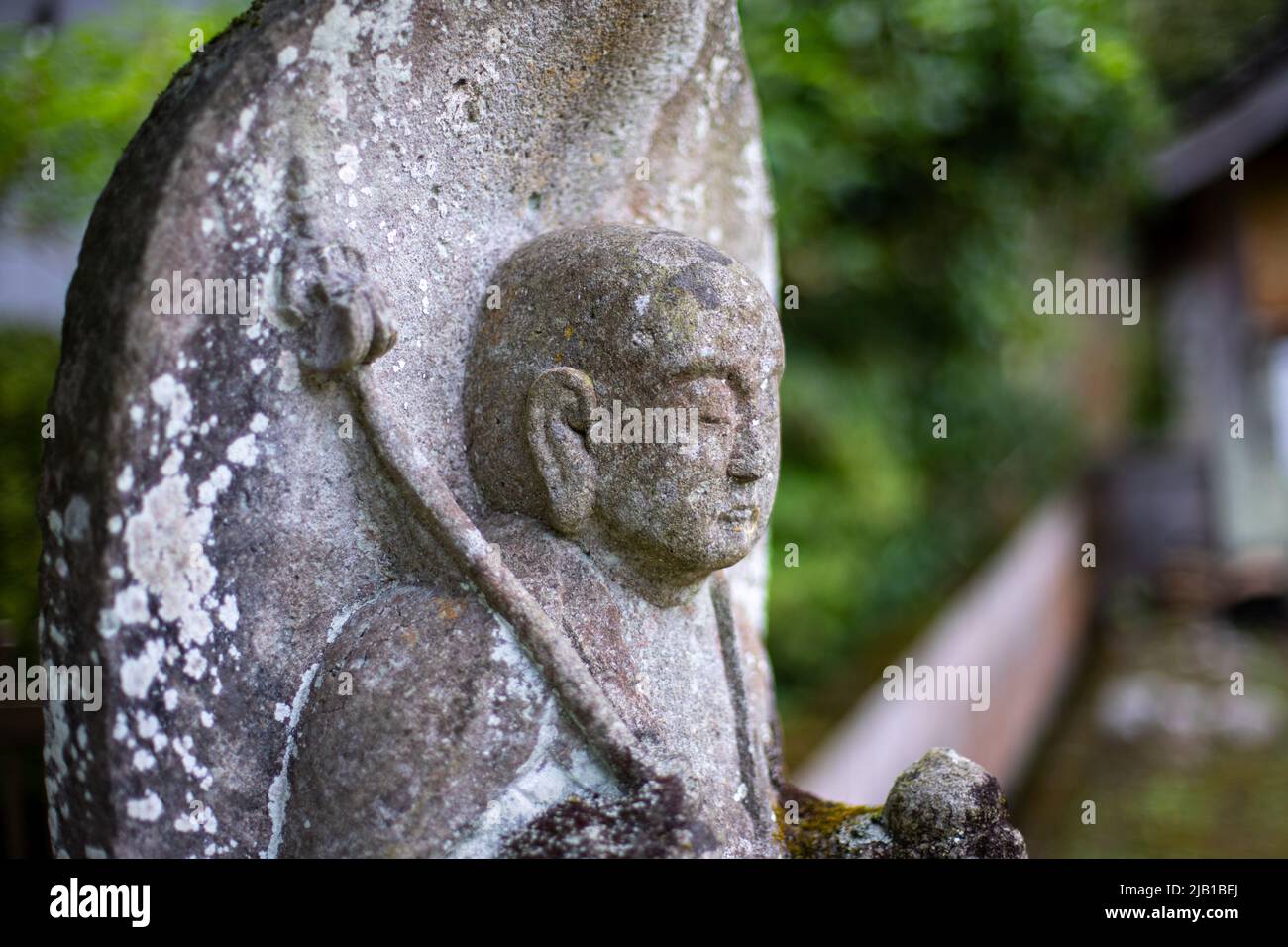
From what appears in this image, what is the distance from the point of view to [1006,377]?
29.5ft

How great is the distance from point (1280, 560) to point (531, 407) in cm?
917

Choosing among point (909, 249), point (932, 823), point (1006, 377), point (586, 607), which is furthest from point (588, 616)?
point (1006, 377)

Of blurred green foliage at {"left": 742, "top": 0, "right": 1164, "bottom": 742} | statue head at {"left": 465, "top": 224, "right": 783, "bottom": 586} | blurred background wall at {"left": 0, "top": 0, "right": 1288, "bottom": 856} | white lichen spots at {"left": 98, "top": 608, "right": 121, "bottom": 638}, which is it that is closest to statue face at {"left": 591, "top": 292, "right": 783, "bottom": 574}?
statue head at {"left": 465, "top": 224, "right": 783, "bottom": 586}

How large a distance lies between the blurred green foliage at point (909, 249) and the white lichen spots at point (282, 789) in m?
3.00

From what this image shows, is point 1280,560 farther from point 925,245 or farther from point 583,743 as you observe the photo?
point 583,743

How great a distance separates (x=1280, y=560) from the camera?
918cm

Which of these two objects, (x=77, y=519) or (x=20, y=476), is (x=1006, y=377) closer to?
(x=20, y=476)

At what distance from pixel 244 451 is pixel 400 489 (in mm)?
218

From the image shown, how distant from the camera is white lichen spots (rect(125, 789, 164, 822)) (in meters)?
1.46

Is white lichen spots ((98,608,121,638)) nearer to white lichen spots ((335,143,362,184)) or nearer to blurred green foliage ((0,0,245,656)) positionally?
white lichen spots ((335,143,362,184))

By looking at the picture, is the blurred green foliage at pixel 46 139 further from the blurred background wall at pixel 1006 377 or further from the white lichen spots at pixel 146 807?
the white lichen spots at pixel 146 807

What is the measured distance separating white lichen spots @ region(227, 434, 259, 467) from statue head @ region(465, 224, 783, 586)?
13.6 inches

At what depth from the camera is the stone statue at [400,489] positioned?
149 centimetres
